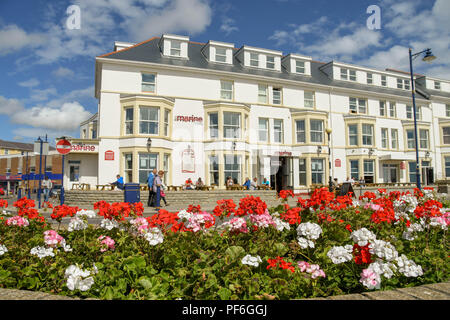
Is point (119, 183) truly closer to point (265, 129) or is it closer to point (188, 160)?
point (188, 160)

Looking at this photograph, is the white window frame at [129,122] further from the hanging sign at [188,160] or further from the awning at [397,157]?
the awning at [397,157]

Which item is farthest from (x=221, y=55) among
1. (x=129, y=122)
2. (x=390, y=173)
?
(x=390, y=173)

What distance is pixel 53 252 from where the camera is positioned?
9.86ft

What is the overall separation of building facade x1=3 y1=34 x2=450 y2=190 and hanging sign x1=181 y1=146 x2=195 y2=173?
0.07 metres

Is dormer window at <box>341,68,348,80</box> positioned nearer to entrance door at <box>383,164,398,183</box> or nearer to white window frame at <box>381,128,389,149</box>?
white window frame at <box>381,128,389,149</box>

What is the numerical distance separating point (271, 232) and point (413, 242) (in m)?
1.72

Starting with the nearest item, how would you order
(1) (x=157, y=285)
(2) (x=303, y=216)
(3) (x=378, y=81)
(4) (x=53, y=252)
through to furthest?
(1) (x=157, y=285)
(4) (x=53, y=252)
(2) (x=303, y=216)
(3) (x=378, y=81)

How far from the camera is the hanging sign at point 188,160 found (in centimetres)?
1959

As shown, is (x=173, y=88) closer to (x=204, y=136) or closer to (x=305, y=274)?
(x=204, y=136)

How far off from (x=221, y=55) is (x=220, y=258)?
2224 centimetres

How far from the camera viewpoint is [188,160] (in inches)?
778

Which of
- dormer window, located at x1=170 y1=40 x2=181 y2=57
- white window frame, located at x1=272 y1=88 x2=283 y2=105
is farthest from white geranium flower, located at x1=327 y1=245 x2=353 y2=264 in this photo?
white window frame, located at x1=272 y1=88 x2=283 y2=105

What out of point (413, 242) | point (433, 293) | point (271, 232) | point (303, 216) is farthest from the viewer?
point (303, 216)
